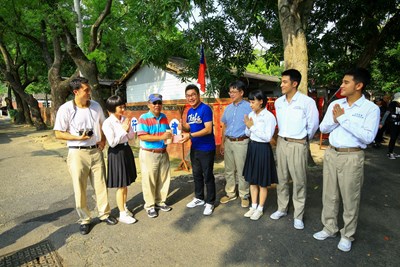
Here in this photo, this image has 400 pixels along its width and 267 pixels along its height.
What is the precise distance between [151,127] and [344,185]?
7.99ft

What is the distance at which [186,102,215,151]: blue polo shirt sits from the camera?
3.75m

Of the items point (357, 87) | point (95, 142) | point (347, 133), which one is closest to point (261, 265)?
point (347, 133)

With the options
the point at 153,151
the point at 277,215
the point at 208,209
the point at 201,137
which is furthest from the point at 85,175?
the point at 277,215

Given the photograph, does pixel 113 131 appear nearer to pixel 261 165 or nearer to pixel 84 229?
Answer: pixel 84 229

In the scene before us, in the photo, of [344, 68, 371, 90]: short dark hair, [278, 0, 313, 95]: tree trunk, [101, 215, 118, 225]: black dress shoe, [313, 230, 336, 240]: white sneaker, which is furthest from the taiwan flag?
[313, 230, 336, 240]: white sneaker

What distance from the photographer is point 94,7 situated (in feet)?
41.9

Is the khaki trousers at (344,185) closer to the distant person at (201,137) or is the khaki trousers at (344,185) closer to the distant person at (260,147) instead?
the distant person at (260,147)

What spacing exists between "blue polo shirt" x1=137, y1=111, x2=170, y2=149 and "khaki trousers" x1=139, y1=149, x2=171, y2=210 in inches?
4.5

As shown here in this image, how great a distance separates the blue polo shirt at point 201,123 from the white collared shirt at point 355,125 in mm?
1543

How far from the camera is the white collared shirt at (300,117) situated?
3174 millimetres

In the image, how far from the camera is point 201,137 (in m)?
3.81

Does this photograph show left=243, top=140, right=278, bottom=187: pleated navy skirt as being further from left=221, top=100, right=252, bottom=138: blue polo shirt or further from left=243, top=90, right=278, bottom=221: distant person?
left=221, top=100, right=252, bottom=138: blue polo shirt

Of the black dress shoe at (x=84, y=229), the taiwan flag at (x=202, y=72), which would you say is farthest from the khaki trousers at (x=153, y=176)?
the taiwan flag at (x=202, y=72)

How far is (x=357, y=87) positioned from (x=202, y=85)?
422cm
